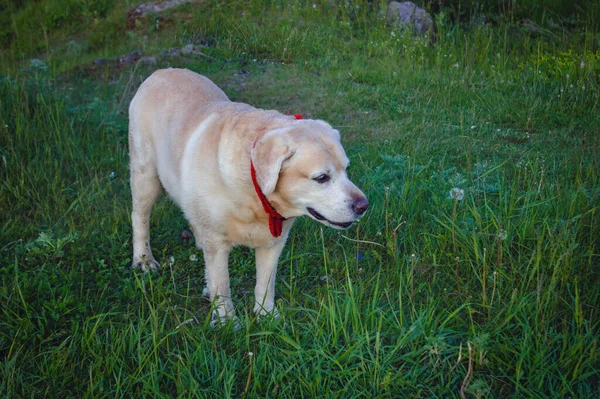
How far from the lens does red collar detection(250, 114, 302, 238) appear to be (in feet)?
9.41

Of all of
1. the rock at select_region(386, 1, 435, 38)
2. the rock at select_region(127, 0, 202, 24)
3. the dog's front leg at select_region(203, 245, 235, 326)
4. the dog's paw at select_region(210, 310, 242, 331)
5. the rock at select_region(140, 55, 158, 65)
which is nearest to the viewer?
the dog's paw at select_region(210, 310, 242, 331)

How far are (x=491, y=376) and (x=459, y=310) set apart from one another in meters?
0.41

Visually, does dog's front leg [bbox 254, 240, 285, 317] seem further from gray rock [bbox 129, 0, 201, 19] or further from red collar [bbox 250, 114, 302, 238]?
gray rock [bbox 129, 0, 201, 19]

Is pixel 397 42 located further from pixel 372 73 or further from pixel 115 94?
pixel 115 94

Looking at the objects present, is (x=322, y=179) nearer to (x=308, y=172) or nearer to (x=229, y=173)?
(x=308, y=172)

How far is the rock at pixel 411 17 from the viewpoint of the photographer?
7293 millimetres

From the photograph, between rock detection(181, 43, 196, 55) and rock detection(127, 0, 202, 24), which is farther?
rock detection(127, 0, 202, 24)

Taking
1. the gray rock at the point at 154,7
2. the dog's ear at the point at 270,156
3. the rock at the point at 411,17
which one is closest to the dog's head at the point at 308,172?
the dog's ear at the point at 270,156

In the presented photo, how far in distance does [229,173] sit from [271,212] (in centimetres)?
29

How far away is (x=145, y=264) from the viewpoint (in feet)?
12.2

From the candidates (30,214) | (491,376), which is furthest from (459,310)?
(30,214)

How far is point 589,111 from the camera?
536 cm

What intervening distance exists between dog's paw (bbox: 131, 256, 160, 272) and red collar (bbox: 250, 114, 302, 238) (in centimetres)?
105

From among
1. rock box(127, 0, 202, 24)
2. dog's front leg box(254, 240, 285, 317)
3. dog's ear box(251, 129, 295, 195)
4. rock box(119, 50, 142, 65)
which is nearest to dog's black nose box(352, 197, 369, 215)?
dog's ear box(251, 129, 295, 195)
